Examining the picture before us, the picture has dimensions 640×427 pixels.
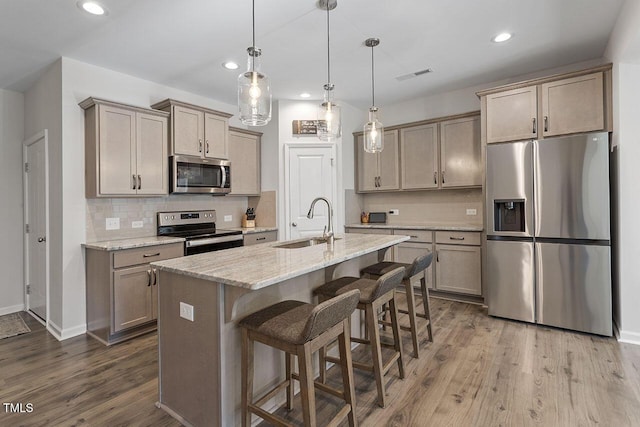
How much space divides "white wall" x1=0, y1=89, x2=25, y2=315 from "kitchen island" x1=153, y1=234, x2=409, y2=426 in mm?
3247

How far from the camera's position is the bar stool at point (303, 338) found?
147cm

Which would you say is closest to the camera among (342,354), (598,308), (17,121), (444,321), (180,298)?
(342,354)

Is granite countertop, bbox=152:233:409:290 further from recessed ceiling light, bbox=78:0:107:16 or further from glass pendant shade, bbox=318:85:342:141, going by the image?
recessed ceiling light, bbox=78:0:107:16

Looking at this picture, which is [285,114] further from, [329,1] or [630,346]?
[630,346]

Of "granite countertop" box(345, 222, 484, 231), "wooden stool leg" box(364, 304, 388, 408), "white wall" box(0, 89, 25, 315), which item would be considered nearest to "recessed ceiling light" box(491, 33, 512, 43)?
"granite countertop" box(345, 222, 484, 231)

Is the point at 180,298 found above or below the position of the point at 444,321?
above

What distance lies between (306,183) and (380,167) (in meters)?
1.13

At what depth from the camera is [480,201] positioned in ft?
14.2

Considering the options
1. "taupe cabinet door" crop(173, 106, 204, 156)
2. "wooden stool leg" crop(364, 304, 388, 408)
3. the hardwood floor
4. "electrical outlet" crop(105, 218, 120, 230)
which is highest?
"taupe cabinet door" crop(173, 106, 204, 156)

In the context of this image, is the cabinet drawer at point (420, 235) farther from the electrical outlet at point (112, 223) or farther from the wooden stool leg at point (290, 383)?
the electrical outlet at point (112, 223)

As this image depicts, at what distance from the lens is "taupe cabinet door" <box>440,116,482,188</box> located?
4.12 m

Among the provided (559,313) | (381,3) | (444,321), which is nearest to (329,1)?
(381,3)

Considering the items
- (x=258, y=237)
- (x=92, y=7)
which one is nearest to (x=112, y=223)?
(x=258, y=237)

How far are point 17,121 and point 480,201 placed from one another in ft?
18.8
